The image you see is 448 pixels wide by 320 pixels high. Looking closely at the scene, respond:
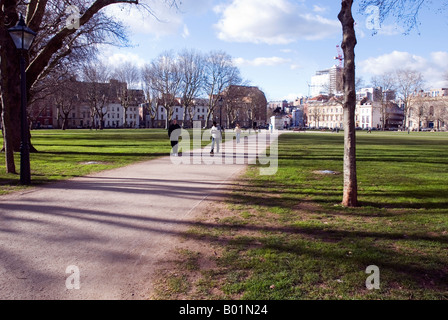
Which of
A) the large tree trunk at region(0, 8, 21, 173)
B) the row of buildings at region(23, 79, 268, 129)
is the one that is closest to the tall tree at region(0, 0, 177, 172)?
the large tree trunk at region(0, 8, 21, 173)

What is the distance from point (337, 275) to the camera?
3.86 m

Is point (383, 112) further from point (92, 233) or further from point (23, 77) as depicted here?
point (92, 233)

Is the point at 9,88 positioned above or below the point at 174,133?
above

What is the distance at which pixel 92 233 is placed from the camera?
5.36 m

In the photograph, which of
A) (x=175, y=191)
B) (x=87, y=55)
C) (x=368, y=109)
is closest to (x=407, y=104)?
(x=368, y=109)

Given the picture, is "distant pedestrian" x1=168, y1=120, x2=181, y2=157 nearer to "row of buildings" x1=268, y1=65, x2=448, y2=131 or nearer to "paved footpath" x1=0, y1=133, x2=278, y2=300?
"paved footpath" x1=0, y1=133, x2=278, y2=300

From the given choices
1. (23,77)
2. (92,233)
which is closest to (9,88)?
(23,77)

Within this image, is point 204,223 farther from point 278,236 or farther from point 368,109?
point 368,109

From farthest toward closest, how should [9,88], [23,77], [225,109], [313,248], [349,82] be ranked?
[225,109] → [9,88] → [23,77] → [349,82] → [313,248]

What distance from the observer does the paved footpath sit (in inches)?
144

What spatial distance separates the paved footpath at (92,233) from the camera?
367cm

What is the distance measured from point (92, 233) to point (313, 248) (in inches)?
135

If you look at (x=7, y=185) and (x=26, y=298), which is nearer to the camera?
(x=26, y=298)
